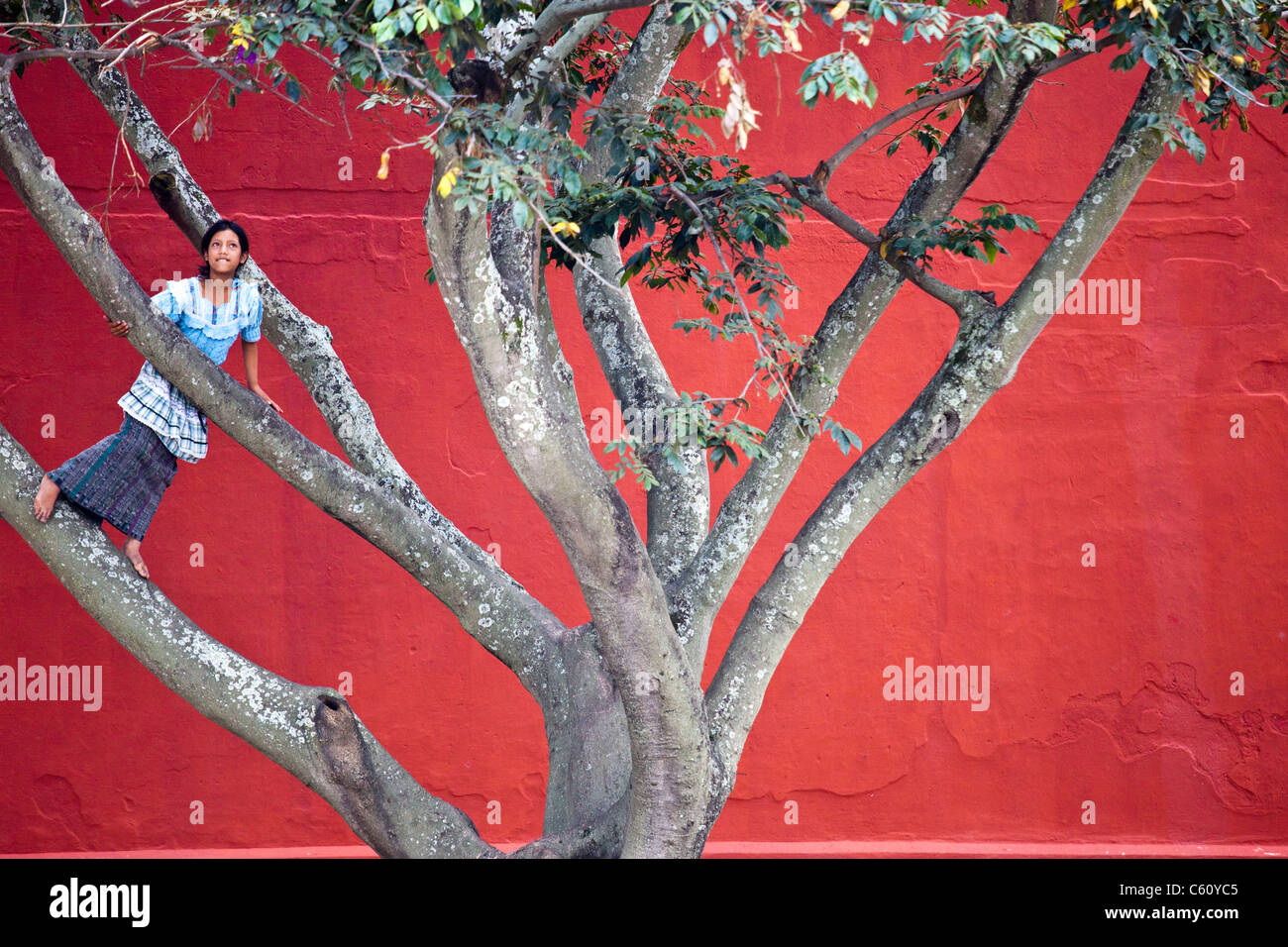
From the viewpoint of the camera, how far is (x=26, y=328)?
528cm

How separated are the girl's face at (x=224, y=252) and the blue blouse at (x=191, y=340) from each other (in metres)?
0.07

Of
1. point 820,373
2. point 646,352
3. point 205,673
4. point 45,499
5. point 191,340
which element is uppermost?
point 646,352

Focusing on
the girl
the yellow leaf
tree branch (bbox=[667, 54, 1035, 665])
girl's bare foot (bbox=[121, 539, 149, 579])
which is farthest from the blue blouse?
tree branch (bbox=[667, 54, 1035, 665])

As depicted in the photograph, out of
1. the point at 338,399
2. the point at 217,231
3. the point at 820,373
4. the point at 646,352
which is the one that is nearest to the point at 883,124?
the point at 820,373

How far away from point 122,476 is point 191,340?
399mm

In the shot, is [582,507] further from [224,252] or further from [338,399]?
[224,252]

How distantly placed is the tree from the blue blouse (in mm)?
163

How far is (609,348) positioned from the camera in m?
3.64

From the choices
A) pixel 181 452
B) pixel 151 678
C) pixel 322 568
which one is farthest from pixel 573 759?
pixel 151 678

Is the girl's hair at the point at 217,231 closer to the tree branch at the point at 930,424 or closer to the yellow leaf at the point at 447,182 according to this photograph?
the yellow leaf at the point at 447,182

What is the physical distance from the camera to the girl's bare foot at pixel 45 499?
9.05 ft

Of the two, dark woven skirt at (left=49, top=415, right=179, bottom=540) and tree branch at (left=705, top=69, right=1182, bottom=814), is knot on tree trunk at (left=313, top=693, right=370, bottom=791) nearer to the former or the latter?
dark woven skirt at (left=49, top=415, right=179, bottom=540)

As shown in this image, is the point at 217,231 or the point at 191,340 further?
the point at 217,231

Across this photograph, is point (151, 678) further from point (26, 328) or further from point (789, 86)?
point (789, 86)
